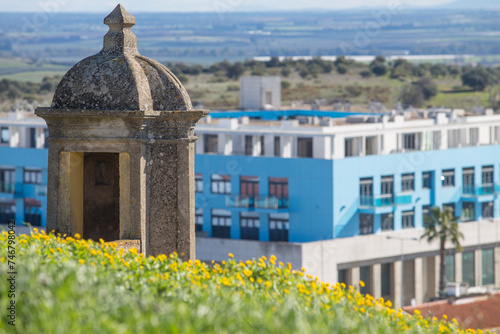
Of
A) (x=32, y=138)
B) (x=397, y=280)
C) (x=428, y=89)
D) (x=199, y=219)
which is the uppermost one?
(x=428, y=89)

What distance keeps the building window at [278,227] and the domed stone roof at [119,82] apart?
192 ft

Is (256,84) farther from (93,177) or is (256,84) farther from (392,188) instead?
(93,177)

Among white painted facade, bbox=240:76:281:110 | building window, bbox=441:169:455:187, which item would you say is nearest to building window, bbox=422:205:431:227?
building window, bbox=441:169:455:187

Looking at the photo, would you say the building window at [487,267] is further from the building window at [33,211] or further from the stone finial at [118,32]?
the stone finial at [118,32]

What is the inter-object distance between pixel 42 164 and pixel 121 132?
67430 mm

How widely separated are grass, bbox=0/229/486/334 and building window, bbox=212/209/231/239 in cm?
6018

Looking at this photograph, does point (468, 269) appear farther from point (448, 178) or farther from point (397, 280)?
point (397, 280)

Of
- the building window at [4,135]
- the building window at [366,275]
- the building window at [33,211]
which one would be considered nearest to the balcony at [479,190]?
the building window at [366,275]

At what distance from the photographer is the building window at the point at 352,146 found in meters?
73.2

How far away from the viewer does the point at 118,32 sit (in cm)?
1302

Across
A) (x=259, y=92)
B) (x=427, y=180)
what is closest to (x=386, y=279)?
(x=427, y=180)

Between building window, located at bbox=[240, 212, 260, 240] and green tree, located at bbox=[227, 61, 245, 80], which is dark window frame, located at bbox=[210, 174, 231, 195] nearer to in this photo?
building window, located at bbox=[240, 212, 260, 240]

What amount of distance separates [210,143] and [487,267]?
20077 mm

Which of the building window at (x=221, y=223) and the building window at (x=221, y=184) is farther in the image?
the building window at (x=221, y=184)
